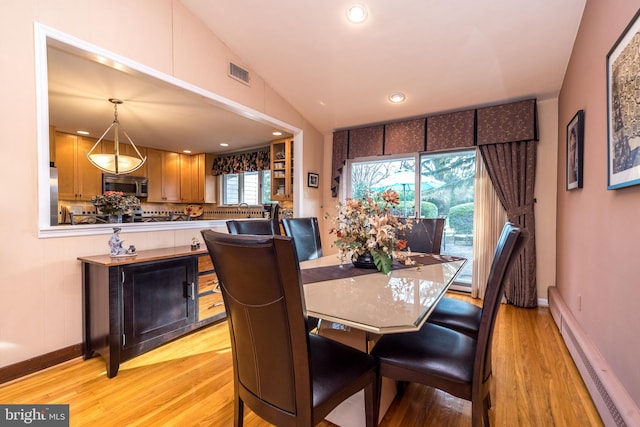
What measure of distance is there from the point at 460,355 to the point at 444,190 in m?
2.87

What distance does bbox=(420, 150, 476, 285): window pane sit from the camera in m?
3.61

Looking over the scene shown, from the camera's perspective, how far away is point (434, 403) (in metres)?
1.64

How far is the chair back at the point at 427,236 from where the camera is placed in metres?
2.58

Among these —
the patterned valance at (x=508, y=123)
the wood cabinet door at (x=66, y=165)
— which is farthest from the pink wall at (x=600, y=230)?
the wood cabinet door at (x=66, y=165)

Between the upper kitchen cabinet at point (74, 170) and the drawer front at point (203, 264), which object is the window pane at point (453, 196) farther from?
the upper kitchen cabinet at point (74, 170)

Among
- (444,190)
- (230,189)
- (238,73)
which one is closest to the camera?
(238,73)

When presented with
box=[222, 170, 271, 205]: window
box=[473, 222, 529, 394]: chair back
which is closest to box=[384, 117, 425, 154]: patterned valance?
box=[222, 170, 271, 205]: window

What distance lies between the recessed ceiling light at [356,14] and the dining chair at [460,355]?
7.14 feet

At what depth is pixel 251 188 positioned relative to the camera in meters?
6.04

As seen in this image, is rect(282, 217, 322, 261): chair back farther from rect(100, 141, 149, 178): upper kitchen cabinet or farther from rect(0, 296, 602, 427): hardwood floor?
rect(100, 141, 149, 178): upper kitchen cabinet

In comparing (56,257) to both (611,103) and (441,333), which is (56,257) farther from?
(611,103)

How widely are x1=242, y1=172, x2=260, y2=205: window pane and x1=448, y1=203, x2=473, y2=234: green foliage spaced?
12.1ft

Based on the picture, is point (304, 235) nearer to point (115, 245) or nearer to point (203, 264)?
point (203, 264)

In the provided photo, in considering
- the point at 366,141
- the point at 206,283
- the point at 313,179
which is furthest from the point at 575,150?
the point at 206,283
